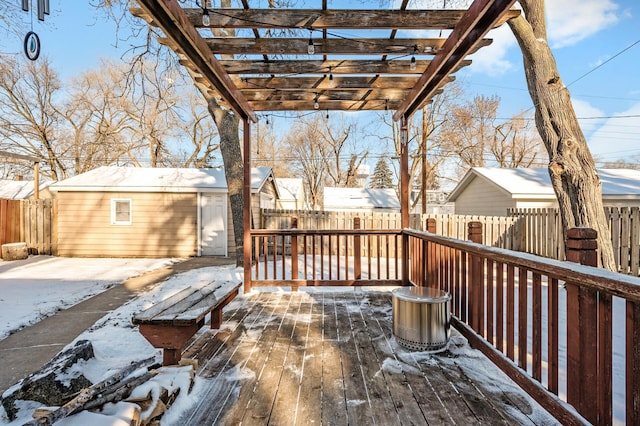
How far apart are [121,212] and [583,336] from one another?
1094 centimetres

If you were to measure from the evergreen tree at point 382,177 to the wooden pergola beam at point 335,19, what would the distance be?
97.0 ft

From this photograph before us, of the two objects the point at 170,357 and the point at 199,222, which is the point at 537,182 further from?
the point at 170,357

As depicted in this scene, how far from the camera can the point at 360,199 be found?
18.2 m

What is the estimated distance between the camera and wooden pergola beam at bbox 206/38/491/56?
2914mm

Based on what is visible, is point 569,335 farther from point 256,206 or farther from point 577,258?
point 256,206

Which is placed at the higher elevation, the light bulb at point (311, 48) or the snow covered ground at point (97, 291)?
the light bulb at point (311, 48)

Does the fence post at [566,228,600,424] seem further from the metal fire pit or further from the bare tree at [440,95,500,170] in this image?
the bare tree at [440,95,500,170]

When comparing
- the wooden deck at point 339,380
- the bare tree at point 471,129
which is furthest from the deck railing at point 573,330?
the bare tree at point 471,129

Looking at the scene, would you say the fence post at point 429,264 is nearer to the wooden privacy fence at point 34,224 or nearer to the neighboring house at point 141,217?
the neighboring house at point 141,217

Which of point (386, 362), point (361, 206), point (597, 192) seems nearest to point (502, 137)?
point (361, 206)

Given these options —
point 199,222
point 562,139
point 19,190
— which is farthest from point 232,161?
point 19,190

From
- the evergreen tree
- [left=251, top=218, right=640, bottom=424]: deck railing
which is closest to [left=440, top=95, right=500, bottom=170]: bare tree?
the evergreen tree

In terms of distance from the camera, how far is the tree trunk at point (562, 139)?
17.5ft

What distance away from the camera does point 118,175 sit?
33.4 feet
